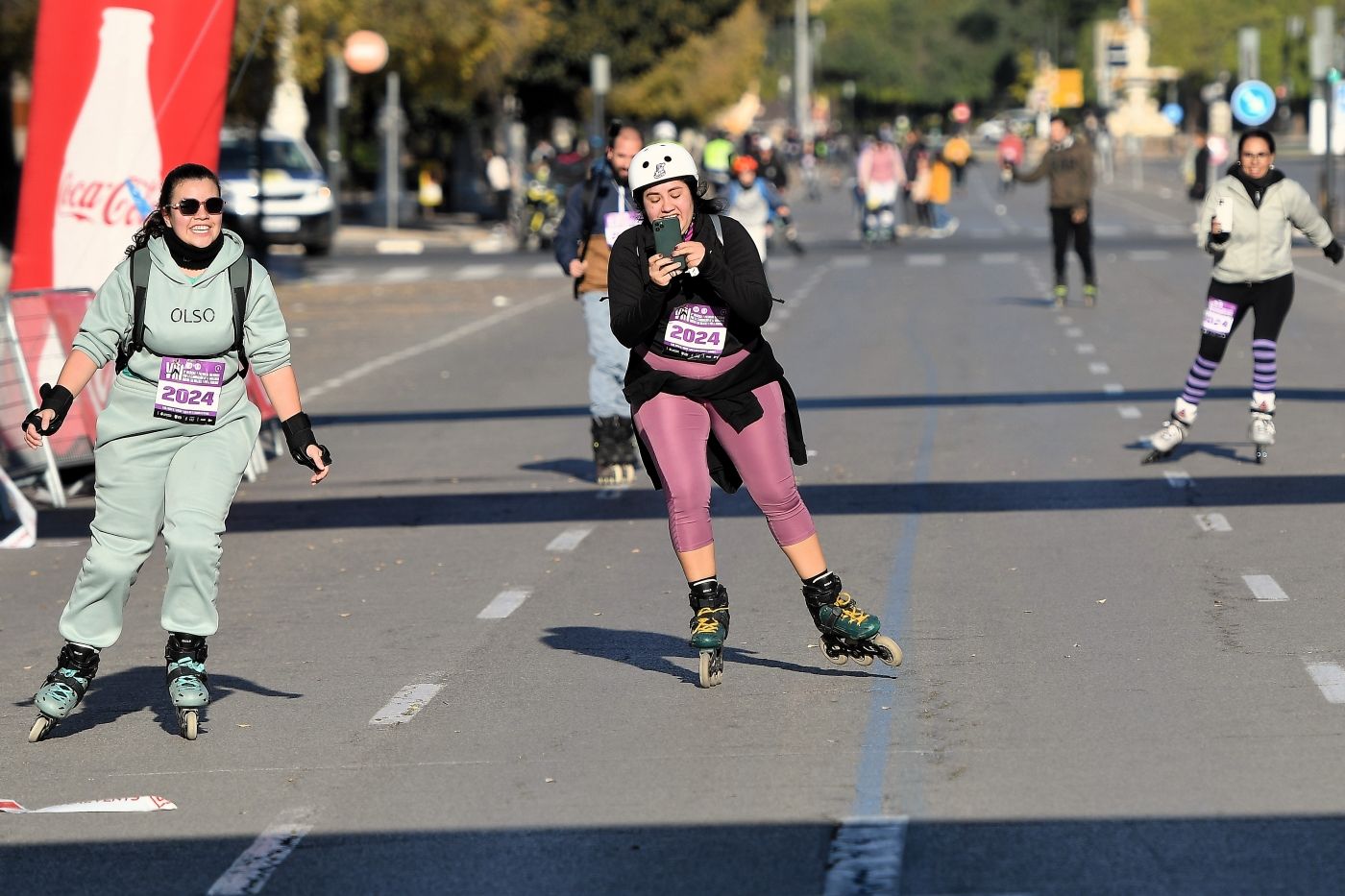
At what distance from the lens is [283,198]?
39.5m

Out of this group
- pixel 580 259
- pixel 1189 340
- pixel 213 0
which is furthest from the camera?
pixel 1189 340

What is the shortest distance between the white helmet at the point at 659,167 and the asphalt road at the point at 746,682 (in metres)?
1.62

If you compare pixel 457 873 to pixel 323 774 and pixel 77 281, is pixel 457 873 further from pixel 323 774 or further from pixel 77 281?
pixel 77 281

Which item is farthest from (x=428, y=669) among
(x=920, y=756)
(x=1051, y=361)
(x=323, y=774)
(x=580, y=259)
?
(x=1051, y=361)

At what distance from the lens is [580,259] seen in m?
13.4

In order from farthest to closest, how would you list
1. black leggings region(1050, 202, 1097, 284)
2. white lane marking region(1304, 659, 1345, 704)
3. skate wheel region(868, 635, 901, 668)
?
1. black leggings region(1050, 202, 1097, 284)
2. skate wheel region(868, 635, 901, 668)
3. white lane marking region(1304, 659, 1345, 704)

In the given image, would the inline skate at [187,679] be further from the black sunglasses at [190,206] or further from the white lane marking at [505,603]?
the white lane marking at [505,603]

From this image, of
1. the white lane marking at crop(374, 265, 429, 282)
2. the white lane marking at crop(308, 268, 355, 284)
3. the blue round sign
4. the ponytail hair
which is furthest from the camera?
the white lane marking at crop(374, 265, 429, 282)

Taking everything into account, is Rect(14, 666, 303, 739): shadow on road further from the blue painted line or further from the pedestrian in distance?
the pedestrian in distance

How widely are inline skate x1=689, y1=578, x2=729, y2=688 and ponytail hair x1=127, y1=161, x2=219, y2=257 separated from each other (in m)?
1.95

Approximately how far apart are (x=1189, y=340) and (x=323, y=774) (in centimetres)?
1641

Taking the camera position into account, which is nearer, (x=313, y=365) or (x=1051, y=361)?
(x=1051, y=361)

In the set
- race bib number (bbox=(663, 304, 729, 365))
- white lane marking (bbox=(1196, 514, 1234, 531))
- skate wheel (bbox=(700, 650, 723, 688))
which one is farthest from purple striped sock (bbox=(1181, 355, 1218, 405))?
race bib number (bbox=(663, 304, 729, 365))

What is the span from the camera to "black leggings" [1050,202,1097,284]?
25219 mm
